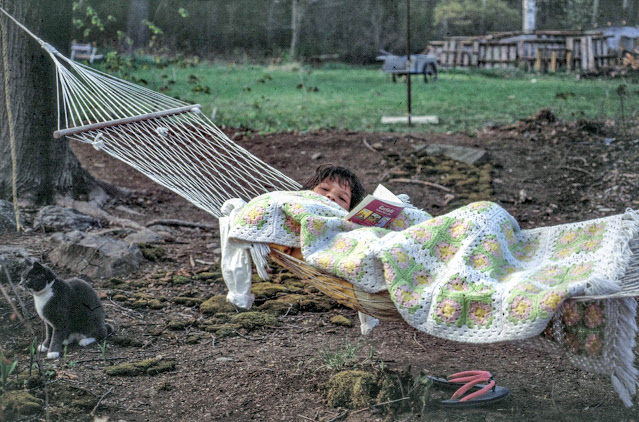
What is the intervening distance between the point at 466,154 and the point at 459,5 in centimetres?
827

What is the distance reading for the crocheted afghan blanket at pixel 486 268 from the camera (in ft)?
5.73

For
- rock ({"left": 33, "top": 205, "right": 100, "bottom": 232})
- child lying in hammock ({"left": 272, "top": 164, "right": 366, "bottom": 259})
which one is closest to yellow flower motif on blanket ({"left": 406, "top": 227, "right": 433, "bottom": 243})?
child lying in hammock ({"left": 272, "top": 164, "right": 366, "bottom": 259})

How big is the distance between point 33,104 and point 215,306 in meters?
1.55

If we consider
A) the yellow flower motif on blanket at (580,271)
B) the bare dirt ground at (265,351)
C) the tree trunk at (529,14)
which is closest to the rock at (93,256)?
the bare dirt ground at (265,351)

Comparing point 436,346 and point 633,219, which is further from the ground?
point 633,219

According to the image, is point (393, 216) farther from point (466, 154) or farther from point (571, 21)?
point (571, 21)

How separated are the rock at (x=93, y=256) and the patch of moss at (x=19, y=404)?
1.18 meters

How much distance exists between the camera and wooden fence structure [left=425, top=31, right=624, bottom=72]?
9.90 m

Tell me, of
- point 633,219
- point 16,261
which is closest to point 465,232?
point 633,219

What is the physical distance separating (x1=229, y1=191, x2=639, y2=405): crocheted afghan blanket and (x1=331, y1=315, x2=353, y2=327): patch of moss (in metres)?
0.57

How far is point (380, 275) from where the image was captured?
2033 millimetres

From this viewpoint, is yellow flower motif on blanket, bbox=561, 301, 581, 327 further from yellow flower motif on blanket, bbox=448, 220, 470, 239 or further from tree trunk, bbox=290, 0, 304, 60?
tree trunk, bbox=290, 0, 304, 60

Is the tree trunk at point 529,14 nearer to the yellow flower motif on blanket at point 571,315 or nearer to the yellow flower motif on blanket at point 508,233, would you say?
the yellow flower motif on blanket at point 508,233

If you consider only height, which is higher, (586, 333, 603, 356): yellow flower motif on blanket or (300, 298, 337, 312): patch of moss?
(586, 333, 603, 356): yellow flower motif on blanket
